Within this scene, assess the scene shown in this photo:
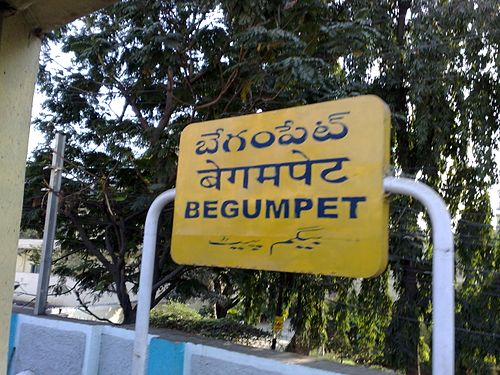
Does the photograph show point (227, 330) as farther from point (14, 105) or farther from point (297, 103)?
point (14, 105)

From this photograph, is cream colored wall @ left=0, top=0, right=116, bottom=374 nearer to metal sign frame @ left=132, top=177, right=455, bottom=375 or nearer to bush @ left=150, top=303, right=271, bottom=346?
metal sign frame @ left=132, top=177, right=455, bottom=375

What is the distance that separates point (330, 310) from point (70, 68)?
5421 mm

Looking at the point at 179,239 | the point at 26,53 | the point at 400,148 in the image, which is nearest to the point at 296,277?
the point at 400,148

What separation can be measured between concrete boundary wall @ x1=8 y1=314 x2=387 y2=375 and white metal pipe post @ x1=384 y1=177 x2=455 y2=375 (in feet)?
3.22

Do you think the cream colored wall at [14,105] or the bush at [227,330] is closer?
the cream colored wall at [14,105]

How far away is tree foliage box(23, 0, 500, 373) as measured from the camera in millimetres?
5605

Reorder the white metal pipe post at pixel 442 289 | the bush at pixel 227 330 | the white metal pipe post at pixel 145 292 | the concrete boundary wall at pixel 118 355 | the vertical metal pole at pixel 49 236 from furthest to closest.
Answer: the bush at pixel 227 330, the vertical metal pole at pixel 49 236, the concrete boundary wall at pixel 118 355, the white metal pipe post at pixel 145 292, the white metal pipe post at pixel 442 289

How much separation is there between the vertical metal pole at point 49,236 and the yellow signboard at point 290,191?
257 cm

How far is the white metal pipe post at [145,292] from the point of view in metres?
2.44

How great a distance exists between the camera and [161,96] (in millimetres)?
6676

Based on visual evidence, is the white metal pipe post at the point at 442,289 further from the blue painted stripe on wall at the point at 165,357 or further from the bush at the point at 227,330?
the bush at the point at 227,330

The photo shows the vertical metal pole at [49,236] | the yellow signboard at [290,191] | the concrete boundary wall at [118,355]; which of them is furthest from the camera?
the vertical metal pole at [49,236]

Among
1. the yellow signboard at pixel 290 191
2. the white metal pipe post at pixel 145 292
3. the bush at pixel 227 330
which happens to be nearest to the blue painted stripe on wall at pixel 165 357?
the white metal pipe post at pixel 145 292

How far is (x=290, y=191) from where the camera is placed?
2193 millimetres
